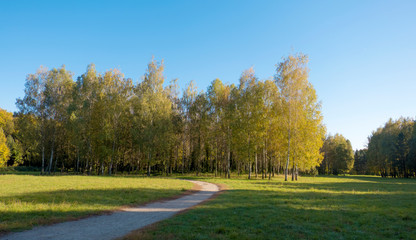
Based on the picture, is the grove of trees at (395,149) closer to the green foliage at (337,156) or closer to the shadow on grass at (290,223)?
the green foliage at (337,156)

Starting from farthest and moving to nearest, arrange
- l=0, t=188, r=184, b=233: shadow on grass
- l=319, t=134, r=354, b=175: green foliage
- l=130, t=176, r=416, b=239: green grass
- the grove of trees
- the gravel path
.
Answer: l=319, t=134, r=354, b=175: green foliage, the grove of trees, l=0, t=188, r=184, b=233: shadow on grass, l=130, t=176, r=416, b=239: green grass, the gravel path

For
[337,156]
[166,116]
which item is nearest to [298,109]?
[166,116]

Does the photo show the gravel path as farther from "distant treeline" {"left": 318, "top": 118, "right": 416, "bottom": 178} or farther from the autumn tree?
"distant treeline" {"left": 318, "top": 118, "right": 416, "bottom": 178}

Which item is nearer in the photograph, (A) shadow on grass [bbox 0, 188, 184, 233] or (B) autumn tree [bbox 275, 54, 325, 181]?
(A) shadow on grass [bbox 0, 188, 184, 233]

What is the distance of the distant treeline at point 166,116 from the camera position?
41.7 m

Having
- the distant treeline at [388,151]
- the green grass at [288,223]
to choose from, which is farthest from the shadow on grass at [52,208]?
the distant treeline at [388,151]

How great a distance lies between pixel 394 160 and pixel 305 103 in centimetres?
5579

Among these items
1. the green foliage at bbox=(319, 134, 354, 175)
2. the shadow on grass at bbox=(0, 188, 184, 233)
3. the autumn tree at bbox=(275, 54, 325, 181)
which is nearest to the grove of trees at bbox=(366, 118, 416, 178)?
the green foliage at bbox=(319, 134, 354, 175)

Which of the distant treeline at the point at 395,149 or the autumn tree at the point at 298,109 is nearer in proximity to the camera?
the autumn tree at the point at 298,109

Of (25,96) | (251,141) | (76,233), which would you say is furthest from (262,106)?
(25,96)

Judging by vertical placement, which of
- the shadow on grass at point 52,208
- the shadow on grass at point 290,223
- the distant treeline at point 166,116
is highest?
the distant treeline at point 166,116

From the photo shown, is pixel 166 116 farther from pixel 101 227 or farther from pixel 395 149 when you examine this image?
pixel 395 149

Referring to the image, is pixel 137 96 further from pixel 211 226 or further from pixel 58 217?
pixel 211 226

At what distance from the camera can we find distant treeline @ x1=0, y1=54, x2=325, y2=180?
41719mm
